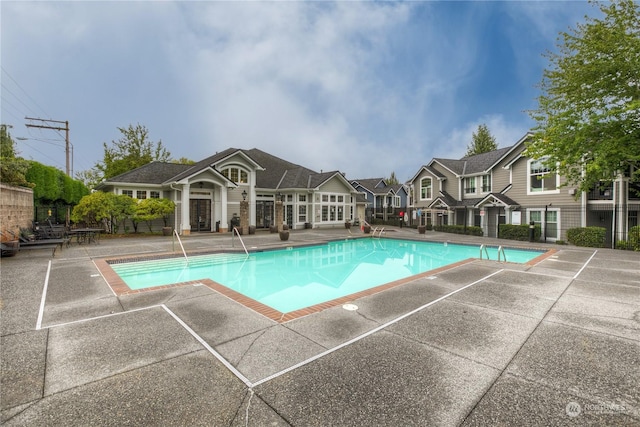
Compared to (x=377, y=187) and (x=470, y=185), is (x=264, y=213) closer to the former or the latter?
(x=470, y=185)

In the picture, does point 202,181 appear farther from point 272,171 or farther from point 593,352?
point 593,352

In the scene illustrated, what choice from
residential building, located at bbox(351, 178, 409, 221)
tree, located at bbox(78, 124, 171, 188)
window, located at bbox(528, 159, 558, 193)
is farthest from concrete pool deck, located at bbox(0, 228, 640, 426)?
tree, located at bbox(78, 124, 171, 188)

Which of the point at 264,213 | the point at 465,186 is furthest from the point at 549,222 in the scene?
the point at 264,213

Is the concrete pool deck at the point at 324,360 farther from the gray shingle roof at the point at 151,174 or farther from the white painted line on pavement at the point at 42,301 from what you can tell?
the gray shingle roof at the point at 151,174

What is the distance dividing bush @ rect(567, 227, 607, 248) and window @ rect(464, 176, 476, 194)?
9.49 m

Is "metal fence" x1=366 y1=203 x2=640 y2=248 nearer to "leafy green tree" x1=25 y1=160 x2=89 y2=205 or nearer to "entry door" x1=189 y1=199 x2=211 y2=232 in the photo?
"entry door" x1=189 y1=199 x2=211 y2=232

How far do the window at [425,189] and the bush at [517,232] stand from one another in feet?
29.6

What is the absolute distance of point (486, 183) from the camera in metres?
24.0

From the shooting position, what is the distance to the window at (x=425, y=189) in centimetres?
2816

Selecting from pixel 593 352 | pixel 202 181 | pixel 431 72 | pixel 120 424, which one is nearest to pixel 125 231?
pixel 202 181

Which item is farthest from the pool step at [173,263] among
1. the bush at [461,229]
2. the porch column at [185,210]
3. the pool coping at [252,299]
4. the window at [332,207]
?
the bush at [461,229]

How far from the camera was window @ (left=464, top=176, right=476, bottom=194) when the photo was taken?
82.3 feet

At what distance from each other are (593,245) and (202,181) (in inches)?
952

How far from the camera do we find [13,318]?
4.73m
